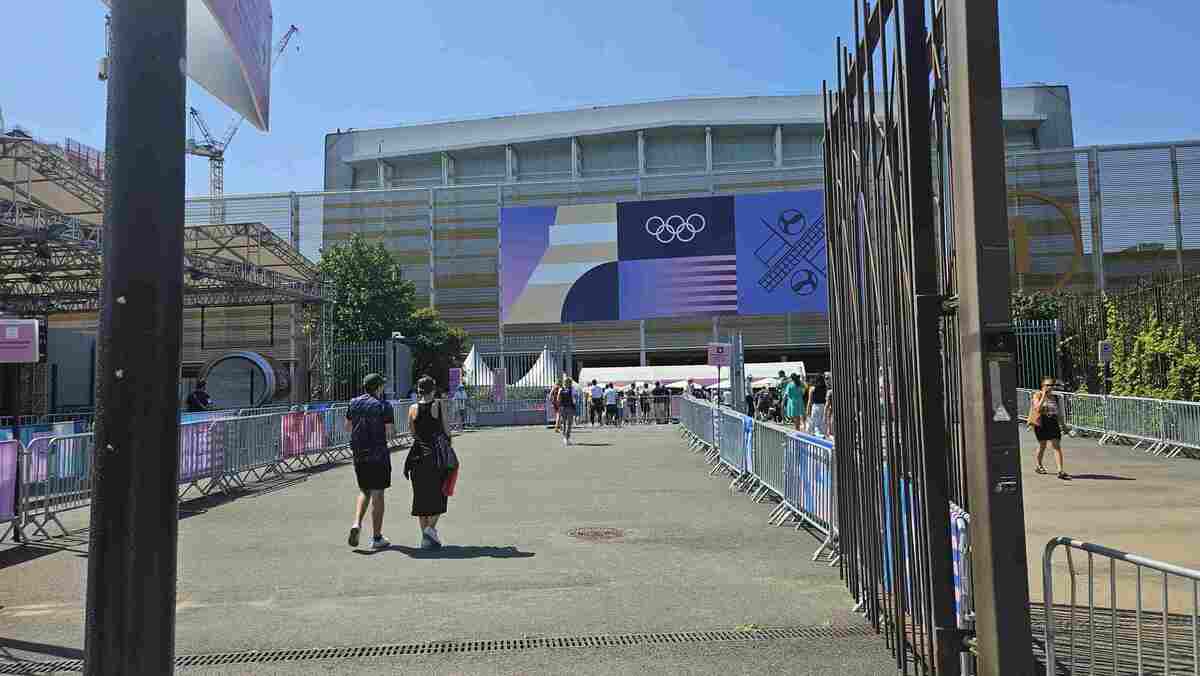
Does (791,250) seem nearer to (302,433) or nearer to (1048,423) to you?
(1048,423)

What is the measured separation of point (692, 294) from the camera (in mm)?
35594

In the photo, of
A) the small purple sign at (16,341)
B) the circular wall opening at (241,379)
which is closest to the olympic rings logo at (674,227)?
the circular wall opening at (241,379)

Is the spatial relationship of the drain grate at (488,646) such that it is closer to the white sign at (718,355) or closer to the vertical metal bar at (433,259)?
the white sign at (718,355)

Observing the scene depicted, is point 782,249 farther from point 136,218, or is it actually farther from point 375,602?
point 136,218

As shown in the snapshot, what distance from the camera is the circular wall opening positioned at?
33.4 m

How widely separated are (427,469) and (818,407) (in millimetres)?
13259

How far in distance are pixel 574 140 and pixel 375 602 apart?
6285cm

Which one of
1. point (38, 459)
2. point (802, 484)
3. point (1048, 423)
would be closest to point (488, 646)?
point (802, 484)

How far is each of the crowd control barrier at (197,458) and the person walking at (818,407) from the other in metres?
10.3

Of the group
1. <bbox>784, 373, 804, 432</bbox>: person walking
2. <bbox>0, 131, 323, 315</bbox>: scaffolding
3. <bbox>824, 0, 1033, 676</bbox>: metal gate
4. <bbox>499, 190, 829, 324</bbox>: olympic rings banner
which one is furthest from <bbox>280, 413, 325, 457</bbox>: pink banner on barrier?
<bbox>499, 190, 829, 324</bbox>: olympic rings banner

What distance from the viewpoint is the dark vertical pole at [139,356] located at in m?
2.56

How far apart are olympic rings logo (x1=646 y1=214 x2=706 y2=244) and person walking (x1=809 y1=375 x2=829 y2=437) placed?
15438 millimetres

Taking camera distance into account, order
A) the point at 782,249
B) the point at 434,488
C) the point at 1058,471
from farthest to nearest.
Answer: the point at 782,249 → the point at 1058,471 → the point at 434,488

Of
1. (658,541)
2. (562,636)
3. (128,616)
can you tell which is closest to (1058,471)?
(658,541)
